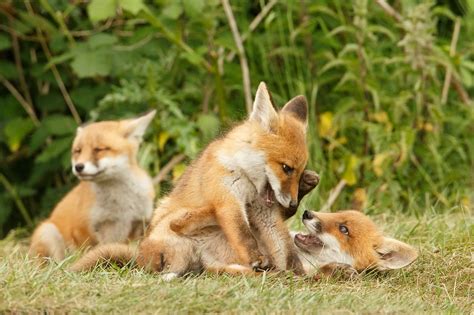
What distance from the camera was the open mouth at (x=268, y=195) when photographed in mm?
6602

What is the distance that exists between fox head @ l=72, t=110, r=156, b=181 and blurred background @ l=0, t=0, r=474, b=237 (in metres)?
0.59

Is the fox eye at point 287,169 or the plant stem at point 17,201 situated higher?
the fox eye at point 287,169

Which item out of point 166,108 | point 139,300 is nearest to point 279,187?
point 139,300

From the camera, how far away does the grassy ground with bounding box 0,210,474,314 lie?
17.7 feet

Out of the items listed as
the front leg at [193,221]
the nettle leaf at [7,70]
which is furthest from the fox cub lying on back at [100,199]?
the front leg at [193,221]

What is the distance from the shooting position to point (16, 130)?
1131cm

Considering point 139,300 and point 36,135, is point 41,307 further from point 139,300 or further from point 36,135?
point 36,135

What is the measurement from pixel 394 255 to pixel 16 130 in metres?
5.94

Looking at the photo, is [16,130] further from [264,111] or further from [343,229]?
[343,229]

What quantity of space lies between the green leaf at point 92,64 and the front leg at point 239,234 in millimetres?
4297

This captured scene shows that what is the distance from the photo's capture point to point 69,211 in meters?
9.38

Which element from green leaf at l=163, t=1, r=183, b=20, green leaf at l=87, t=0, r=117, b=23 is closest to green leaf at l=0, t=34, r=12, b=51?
green leaf at l=87, t=0, r=117, b=23

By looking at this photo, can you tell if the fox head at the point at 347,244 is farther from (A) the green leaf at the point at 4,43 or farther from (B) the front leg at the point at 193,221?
(A) the green leaf at the point at 4,43

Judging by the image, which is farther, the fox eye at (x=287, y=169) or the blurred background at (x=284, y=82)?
the blurred background at (x=284, y=82)
